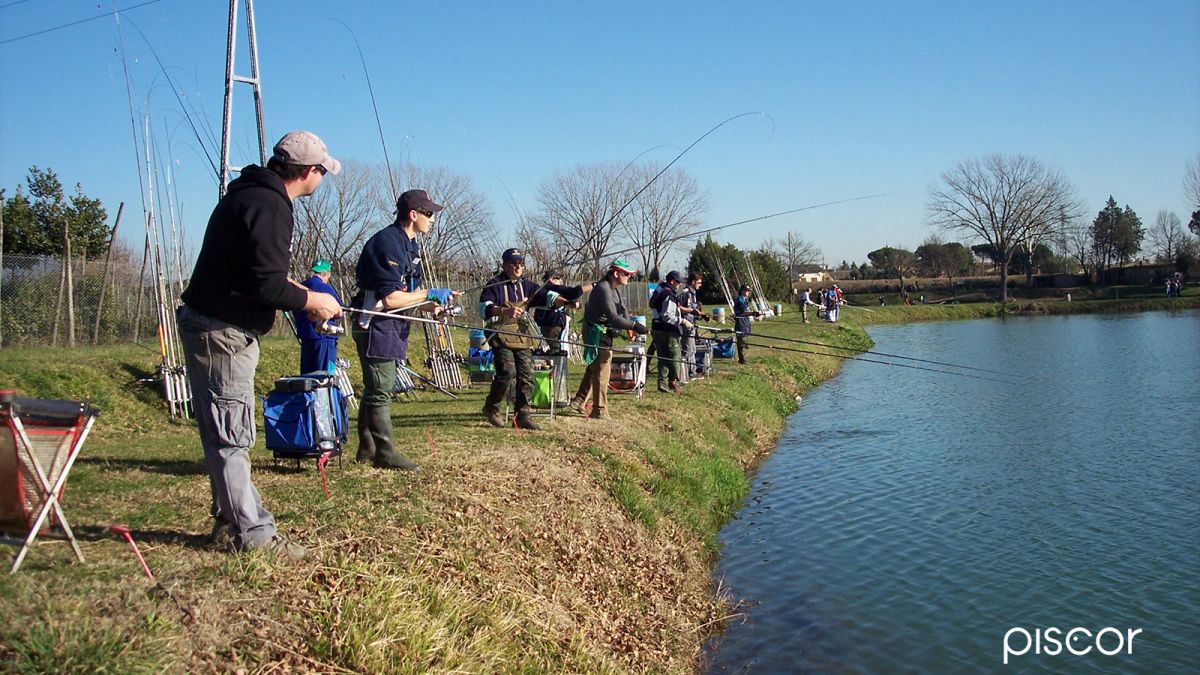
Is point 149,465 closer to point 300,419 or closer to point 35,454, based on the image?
point 300,419

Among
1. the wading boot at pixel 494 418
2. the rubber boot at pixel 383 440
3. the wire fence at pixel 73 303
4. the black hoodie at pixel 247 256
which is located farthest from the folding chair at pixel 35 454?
the wire fence at pixel 73 303

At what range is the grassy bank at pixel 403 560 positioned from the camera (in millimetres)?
4051

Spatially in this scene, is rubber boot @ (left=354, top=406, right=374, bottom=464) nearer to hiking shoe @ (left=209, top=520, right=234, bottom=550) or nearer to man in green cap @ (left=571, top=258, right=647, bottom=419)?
hiking shoe @ (left=209, top=520, right=234, bottom=550)

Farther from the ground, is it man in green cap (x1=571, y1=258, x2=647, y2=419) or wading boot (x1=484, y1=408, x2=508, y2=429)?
man in green cap (x1=571, y1=258, x2=647, y2=419)

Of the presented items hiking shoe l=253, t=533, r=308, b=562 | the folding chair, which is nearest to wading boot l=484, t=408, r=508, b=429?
hiking shoe l=253, t=533, r=308, b=562

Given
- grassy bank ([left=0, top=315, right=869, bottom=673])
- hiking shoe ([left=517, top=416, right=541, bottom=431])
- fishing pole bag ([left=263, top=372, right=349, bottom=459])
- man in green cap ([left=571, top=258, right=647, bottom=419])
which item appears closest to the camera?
grassy bank ([left=0, top=315, right=869, bottom=673])

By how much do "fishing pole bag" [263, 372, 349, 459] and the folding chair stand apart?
2186 mm

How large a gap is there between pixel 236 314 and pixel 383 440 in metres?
2.53

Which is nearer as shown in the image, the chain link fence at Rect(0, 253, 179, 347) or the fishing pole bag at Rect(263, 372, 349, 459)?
the fishing pole bag at Rect(263, 372, 349, 459)

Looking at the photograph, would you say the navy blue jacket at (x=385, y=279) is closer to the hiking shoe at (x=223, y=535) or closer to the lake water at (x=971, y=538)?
the hiking shoe at (x=223, y=535)

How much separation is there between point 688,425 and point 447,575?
755cm

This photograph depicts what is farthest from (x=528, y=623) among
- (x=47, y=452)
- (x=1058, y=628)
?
(x=1058, y=628)

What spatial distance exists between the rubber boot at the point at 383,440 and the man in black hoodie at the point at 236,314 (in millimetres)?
2240

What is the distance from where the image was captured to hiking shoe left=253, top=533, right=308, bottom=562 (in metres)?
4.82
